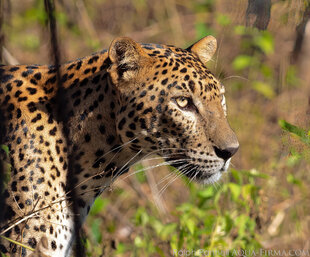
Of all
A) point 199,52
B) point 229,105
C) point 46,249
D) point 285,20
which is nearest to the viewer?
point 46,249

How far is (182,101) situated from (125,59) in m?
0.57

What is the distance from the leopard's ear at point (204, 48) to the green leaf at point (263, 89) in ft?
15.0

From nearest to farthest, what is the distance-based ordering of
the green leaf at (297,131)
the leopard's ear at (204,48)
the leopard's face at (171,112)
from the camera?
the green leaf at (297,131), the leopard's face at (171,112), the leopard's ear at (204,48)

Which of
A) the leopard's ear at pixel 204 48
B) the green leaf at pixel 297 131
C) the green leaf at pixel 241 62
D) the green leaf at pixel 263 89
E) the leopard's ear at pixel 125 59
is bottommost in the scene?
the green leaf at pixel 263 89

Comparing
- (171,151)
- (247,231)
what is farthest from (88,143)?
(247,231)

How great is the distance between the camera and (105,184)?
5.06 m

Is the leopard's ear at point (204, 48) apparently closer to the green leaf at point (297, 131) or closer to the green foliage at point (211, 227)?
the green foliage at point (211, 227)

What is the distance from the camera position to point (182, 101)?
475cm

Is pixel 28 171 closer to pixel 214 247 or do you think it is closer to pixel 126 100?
pixel 126 100

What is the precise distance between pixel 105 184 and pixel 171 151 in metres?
0.68

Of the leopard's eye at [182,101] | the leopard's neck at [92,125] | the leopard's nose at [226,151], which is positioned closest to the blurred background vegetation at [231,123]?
the leopard's neck at [92,125]

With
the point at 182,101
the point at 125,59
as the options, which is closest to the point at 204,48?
the point at 182,101

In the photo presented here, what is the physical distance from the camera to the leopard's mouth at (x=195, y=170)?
4.82 m

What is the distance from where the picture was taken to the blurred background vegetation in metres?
5.49
